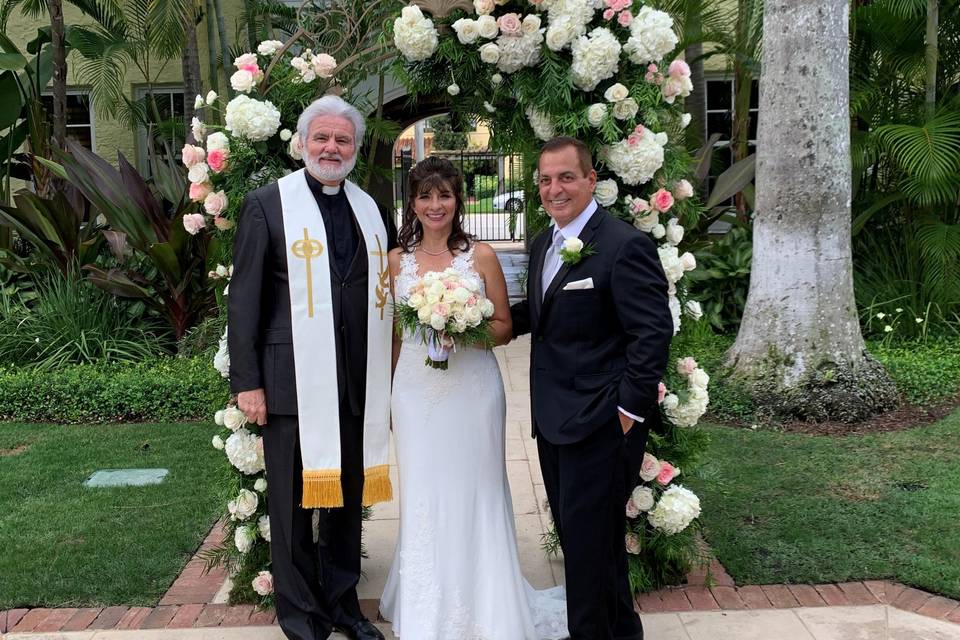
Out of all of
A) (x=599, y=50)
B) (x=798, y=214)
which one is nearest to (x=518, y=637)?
(x=599, y=50)

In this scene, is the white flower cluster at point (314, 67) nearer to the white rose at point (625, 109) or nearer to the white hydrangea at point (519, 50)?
the white hydrangea at point (519, 50)

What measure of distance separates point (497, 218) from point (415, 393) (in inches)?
1024

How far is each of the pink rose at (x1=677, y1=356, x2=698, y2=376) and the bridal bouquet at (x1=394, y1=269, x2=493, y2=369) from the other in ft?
3.20

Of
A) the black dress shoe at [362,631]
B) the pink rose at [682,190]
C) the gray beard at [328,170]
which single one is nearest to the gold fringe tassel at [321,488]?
the black dress shoe at [362,631]

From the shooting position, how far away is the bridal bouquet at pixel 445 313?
332 centimetres

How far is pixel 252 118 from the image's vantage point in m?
3.91

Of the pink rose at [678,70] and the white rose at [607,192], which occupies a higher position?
the pink rose at [678,70]

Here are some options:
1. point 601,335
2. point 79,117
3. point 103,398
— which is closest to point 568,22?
point 601,335

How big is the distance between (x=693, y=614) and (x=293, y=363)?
6.85 ft

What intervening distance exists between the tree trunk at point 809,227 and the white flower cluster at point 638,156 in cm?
325

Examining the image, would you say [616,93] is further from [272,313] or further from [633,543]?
[633,543]

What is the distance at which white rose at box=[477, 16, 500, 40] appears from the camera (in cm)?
375

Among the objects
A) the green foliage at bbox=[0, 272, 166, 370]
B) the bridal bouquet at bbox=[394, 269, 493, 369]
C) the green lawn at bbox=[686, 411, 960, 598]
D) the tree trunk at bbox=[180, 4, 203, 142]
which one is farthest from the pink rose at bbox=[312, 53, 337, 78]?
the tree trunk at bbox=[180, 4, 203, 142]

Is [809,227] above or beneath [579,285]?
above
